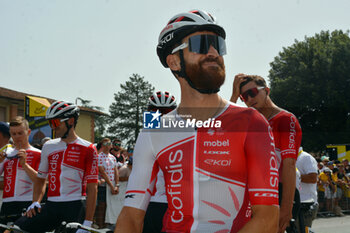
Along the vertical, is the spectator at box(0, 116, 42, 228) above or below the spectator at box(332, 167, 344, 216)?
above

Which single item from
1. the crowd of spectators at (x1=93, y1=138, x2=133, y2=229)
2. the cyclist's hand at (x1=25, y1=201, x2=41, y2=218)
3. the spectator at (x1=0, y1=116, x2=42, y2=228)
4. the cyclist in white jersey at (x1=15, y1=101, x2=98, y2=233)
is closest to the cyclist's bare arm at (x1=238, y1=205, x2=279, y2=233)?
the cyclist in white jersey at (x1=15, y1=101, x2=98, y2=233)

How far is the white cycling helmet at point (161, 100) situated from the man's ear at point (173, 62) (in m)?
2.49

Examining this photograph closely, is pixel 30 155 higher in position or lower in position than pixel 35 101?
lower

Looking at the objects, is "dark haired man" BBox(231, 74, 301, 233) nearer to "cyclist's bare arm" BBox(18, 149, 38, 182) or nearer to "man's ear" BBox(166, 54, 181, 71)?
"man's ear" BBox(166, 54, 181, 71)

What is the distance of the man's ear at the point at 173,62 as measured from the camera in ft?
9.74

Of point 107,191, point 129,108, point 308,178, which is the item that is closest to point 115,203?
point 107,191

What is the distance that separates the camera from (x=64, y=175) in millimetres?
5922

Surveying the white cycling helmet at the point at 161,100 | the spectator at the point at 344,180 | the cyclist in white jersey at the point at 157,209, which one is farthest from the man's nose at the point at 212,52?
the spectator at the point at 344,180

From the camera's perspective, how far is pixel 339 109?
39531mm

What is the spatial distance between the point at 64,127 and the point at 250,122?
13.0 feet

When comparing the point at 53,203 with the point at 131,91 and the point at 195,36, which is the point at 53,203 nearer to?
the point at 195,36

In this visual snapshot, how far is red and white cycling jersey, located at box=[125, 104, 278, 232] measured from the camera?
2.48 metres

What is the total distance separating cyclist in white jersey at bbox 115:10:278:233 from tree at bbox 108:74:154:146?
9110 cm

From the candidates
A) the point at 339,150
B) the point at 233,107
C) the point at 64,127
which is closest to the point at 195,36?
the point at 233,107
